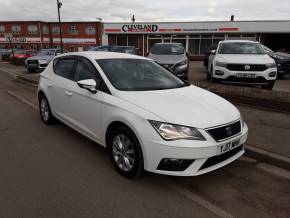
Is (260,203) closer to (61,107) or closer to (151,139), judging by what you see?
(151,139)

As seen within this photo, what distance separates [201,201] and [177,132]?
84cm

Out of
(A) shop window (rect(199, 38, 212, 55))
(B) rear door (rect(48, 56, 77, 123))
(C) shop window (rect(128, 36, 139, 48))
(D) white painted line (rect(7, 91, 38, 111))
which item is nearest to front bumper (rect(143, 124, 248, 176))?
(B) rear door (rect(48, 56, 77, 123))

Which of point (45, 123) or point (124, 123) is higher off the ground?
point (124, 123)

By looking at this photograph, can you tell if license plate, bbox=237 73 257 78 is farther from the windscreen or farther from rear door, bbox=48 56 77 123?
rear door, bbox=48 56 77 123

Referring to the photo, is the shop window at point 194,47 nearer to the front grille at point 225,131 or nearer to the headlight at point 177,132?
the front grille at point 225,131

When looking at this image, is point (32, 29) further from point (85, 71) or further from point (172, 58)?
point (85, 71)

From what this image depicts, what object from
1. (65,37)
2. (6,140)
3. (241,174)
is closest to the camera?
(241,174)

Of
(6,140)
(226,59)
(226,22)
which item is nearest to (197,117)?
(6,140)

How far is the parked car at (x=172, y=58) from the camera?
10.6 meters

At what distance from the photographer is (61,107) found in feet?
17.3

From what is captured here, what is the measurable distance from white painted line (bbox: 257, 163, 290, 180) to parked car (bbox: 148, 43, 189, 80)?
577cm

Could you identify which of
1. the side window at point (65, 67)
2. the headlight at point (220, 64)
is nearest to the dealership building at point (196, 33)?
the headlight at point (220, 64)

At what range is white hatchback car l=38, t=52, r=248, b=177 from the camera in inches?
129

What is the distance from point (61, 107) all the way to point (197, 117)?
9.40 ft
